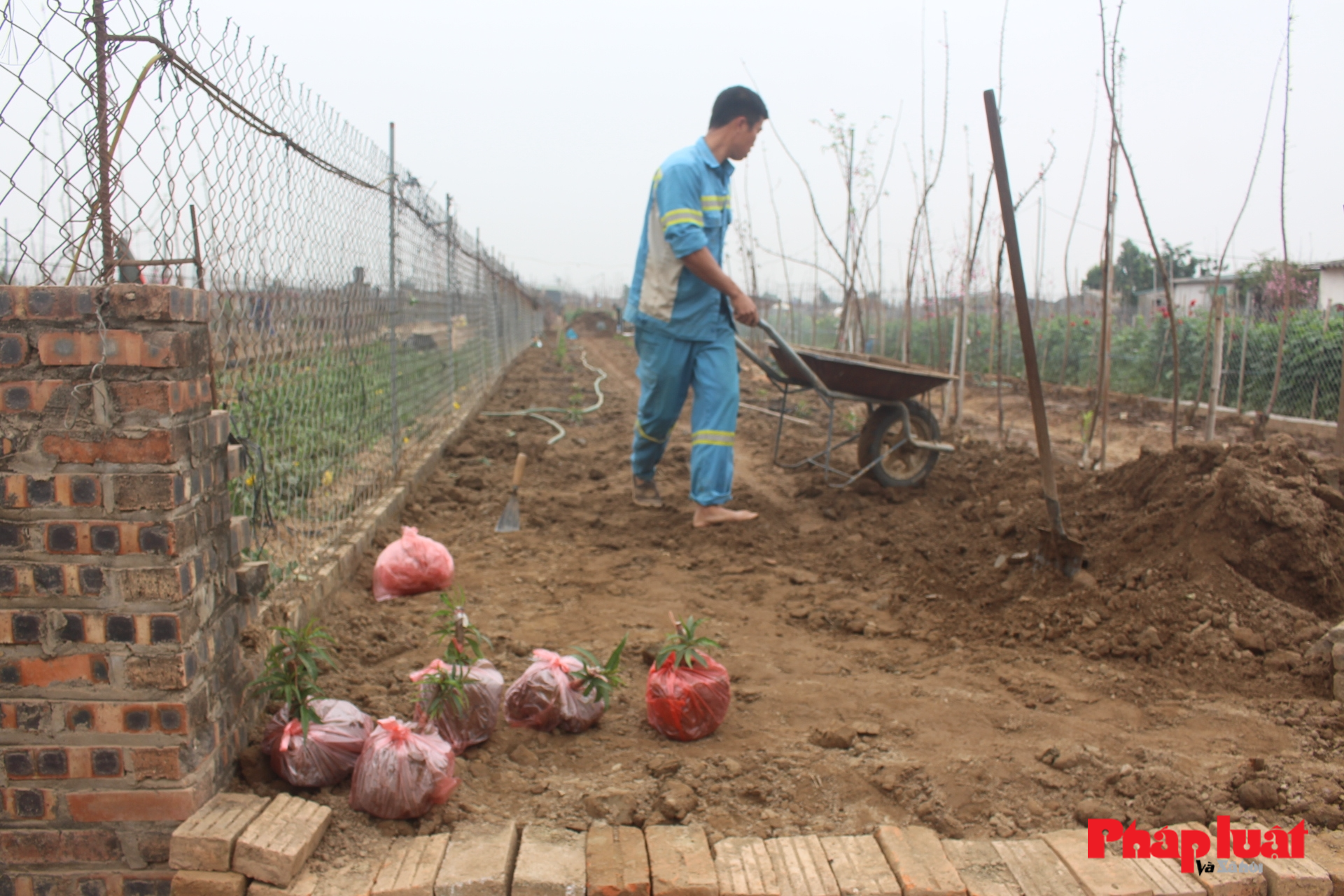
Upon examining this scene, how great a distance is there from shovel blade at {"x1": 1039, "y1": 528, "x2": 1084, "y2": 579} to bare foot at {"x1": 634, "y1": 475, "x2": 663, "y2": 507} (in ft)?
7.18

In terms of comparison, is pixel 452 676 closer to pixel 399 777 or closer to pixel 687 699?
pixel 399 777

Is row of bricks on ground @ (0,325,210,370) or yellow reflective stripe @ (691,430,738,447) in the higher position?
row of bricks on ground @ (0,325,210,370)

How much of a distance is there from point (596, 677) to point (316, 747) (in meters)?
0.69

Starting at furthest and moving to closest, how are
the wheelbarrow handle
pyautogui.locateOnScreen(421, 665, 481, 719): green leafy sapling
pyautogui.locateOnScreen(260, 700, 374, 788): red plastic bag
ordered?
the wheelbarrow handle
pyautogui.locateOnScreen(421, 665, 481, 719): green leafy sapling
pyautogui.locateOnScreen(260, 700, 374, 788): red plastic bag

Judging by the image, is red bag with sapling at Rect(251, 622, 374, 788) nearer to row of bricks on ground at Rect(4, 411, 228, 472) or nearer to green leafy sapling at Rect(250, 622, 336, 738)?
green leafy sapling at Rect(250, 622, 336, 738)

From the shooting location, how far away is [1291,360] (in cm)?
1080

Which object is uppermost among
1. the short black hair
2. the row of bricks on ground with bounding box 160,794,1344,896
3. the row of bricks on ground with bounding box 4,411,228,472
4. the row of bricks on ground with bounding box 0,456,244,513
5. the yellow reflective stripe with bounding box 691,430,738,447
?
the short black hair

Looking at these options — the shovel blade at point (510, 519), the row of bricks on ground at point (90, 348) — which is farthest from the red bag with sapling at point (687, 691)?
the shovel blade at point (510, 519)

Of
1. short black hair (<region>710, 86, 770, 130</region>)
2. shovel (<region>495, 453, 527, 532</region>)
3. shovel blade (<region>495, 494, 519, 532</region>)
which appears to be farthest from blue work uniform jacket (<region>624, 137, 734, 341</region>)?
shovel blade (<region>495, 494, 519, 532</region>)

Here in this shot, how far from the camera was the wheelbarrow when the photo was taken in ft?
15.8

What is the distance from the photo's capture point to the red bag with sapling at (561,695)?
2.31m

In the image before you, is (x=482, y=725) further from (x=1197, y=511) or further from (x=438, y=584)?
(x=1197, y=511)

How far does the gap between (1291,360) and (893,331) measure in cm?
1067

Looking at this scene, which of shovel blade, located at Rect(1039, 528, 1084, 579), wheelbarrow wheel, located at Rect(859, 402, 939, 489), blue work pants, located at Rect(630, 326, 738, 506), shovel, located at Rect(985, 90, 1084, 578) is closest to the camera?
shovel, located at Rect(985, 90, 1084, 578)
